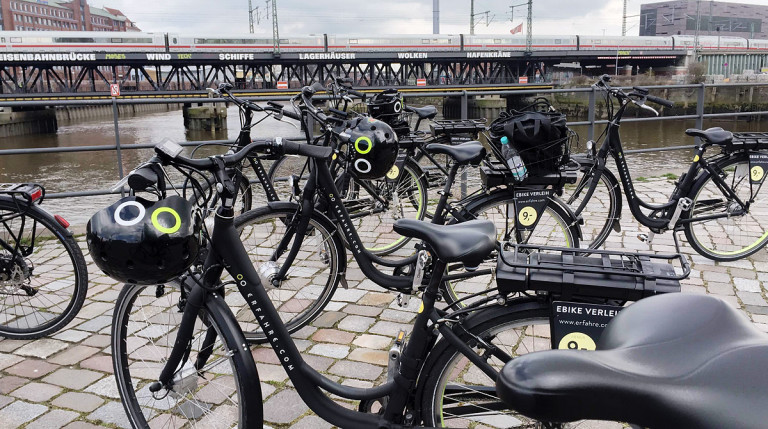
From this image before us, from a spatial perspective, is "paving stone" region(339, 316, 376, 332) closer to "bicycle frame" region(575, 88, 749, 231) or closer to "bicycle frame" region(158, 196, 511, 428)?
"bicycle frame" region(158, 196, 511, 428)

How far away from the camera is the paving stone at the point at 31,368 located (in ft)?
10.0

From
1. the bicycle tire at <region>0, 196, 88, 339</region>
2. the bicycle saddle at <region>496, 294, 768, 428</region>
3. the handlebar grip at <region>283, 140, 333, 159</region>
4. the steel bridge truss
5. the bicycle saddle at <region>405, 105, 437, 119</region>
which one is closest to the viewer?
the bicycle saddle at <region>496, 294, 768, 428</region>

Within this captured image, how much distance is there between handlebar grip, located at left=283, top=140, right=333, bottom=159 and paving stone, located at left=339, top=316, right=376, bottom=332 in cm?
147

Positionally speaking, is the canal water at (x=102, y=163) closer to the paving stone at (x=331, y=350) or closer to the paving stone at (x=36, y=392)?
the paving stone at (x=331, y=350)

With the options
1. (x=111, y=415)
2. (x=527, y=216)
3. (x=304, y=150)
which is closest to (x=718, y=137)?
(x=527, y=216)

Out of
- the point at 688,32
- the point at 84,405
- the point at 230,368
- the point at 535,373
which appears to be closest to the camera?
the point at 535,373

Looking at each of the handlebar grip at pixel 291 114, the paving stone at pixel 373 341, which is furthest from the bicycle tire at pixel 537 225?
the handlebar grip at pixel 291 114

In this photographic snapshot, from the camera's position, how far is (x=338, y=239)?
3.27 metres

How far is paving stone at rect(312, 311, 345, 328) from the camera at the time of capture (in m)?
3.60

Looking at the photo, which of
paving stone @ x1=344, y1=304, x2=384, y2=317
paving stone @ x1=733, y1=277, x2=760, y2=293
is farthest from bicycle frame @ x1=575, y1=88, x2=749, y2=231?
paving stone @ x1=344, y1=304, x2=384, y2=317

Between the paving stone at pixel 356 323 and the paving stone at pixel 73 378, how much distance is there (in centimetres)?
132

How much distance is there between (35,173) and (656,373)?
20324 mm

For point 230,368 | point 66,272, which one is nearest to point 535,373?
point 230,368

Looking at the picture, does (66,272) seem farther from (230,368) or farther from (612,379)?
(612,379)
